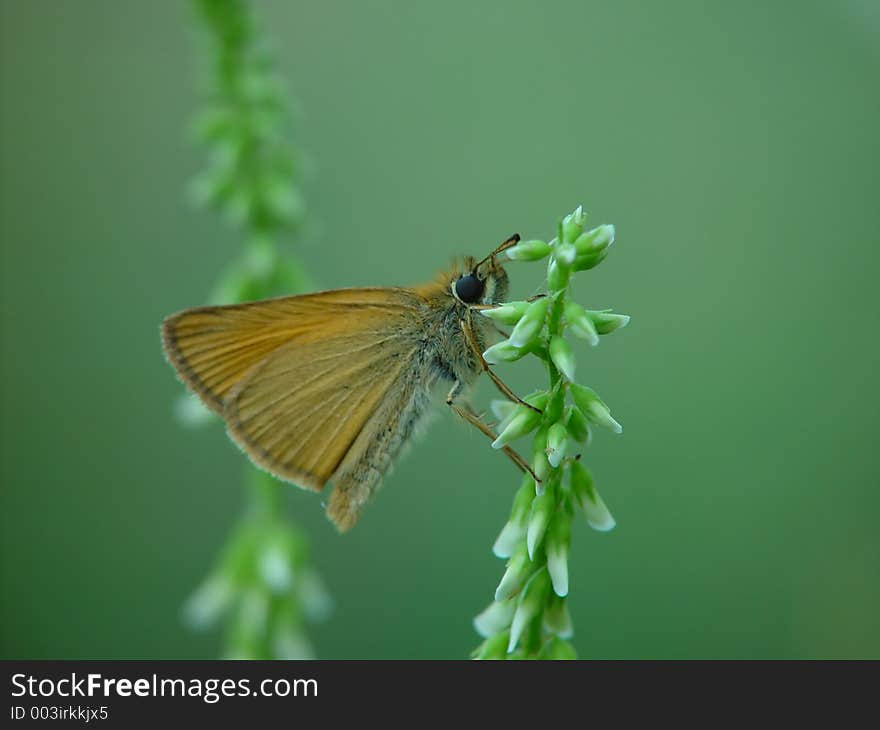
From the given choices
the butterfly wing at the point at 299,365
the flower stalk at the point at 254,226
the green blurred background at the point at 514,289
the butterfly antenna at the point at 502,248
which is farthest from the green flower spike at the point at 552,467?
the green blurred background at the point at 514,289

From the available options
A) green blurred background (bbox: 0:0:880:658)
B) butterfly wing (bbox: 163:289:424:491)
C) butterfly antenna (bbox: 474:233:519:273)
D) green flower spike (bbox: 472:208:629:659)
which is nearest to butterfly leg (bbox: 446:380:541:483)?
butterfly wing (bbox: 163:289:424:491)

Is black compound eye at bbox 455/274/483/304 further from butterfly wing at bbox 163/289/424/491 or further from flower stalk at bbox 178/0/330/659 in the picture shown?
flower stalk at bbox 178/0/330/659

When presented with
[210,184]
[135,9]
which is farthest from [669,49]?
[210,184]

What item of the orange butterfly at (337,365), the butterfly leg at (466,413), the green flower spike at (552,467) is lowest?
the green flower spike at (552,467)

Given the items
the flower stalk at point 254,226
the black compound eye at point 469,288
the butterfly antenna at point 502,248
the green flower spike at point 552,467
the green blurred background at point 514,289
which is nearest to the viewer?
the green flower spike at point 552,467

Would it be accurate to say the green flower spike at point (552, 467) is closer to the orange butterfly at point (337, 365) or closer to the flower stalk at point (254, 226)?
the orange butterfly at point (337, 365)

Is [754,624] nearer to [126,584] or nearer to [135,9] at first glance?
[126,584]
